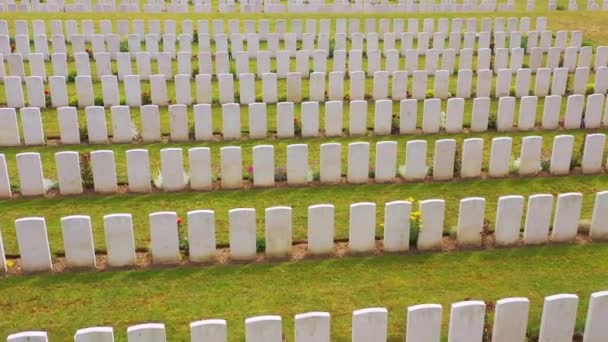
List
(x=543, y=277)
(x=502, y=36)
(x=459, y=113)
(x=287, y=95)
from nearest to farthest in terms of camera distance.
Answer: (x=543, y=277), (x=459, y=113), (x=287, y=95), (x=502, y=36)

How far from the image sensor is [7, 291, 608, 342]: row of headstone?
449 cm

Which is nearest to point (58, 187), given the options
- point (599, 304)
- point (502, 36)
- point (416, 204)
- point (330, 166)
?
point (330, 166)

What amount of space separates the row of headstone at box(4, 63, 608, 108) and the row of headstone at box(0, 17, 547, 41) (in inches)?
138

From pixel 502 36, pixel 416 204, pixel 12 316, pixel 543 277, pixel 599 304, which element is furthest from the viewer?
pixel 502 36

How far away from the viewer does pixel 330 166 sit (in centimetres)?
831

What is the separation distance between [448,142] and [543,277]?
2.40 m

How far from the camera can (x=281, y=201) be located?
26.3 ft

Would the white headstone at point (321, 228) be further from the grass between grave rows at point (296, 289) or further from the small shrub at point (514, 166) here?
the small shrub at point (514, 166)

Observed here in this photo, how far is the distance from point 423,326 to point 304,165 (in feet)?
12.1

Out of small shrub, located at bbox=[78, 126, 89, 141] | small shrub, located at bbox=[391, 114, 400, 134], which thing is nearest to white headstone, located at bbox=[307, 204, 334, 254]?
small shrub, located at bbox=[391, 114, 400, 134]

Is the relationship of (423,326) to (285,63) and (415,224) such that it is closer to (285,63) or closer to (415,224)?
(415,224)

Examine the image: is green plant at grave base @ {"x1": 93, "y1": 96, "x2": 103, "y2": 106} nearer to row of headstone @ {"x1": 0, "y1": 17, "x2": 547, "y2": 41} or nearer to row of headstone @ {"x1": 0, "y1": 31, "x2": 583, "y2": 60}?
row of headstone @ {"x1": 0, "y1": 31, "x2": 583, "y2": 60}

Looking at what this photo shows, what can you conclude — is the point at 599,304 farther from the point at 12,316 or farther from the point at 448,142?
the point at 12,316

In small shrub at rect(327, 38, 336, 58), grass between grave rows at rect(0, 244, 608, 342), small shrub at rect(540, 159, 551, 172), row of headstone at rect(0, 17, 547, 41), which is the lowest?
grass between grave rows at rect(0, 244, 608, 342)
